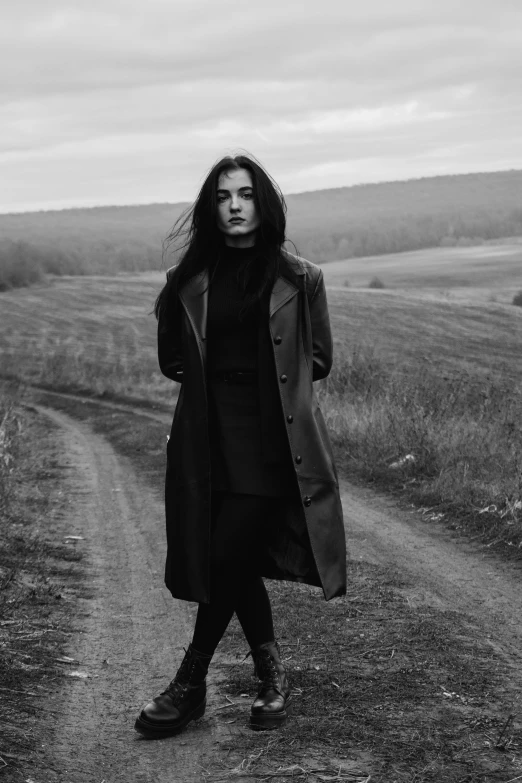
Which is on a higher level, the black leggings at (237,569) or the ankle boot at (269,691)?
the black leggings at (237,569)

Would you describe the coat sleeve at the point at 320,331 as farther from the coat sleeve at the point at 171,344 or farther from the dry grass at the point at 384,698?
the dry grass at the point at 384,698

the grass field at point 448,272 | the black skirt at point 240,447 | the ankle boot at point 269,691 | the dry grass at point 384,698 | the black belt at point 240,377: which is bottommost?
the grass field at point 448,272

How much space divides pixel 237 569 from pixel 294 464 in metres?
0.44

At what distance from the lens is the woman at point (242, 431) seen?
348cm

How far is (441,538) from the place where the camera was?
7.30 m

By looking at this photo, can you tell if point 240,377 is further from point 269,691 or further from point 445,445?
point 445,445

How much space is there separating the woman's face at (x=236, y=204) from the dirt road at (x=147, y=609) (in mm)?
1821

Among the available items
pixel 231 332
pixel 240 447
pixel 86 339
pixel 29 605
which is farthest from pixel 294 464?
pixel 86 339

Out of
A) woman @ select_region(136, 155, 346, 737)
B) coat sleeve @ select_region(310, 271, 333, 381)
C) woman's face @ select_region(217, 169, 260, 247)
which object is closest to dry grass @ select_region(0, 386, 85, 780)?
woman @ select_region(136, 155, 346, 737)

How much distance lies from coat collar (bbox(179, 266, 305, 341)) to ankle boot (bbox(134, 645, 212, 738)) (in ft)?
3.98

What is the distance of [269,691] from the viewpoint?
12.1ft

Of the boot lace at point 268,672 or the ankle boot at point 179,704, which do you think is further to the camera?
the boot lace at point 268,672

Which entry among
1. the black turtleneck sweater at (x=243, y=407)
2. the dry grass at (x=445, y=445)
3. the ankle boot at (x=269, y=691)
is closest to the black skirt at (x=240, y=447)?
the black turtleneck sweater at (x=243, y=407)

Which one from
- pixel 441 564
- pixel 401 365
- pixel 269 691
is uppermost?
pixel 269 691
